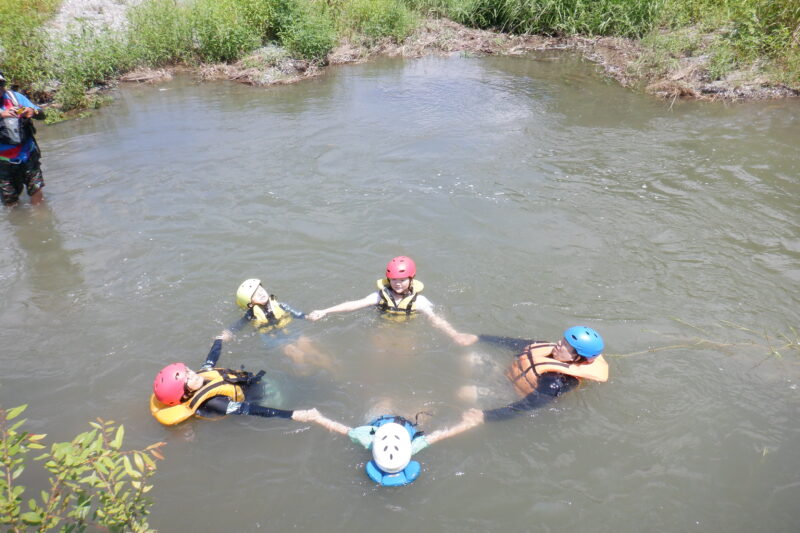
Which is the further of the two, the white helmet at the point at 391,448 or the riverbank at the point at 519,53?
the riverbank at the point at 519,53

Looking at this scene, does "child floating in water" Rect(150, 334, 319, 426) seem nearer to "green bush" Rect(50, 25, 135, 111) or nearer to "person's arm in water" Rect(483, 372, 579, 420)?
"person's arm in water" Rect(483, 372, 579, 420)

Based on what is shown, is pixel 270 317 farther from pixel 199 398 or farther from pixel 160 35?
pixel 160 35

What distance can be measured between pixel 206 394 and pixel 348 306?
2.01m

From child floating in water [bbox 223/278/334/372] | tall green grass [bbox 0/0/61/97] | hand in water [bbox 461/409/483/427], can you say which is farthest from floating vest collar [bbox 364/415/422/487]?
tall green grass [bbox 0/0/61/97]

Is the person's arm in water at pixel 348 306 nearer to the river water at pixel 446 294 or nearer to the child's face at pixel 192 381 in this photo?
the river water at pixel 446 294

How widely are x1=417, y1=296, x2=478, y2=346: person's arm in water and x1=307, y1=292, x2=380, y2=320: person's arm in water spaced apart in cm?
54

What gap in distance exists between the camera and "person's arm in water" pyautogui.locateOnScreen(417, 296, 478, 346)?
227 inches

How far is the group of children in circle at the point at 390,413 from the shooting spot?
13.7 ft

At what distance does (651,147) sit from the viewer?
1017cm

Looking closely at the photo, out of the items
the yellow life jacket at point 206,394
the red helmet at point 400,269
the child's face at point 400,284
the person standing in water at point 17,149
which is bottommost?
the yellow life jacket at point 206,394

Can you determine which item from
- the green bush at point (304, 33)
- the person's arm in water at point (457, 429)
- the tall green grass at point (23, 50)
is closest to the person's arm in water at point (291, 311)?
the person's arm in water at point (457, 429)

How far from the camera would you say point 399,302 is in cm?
602

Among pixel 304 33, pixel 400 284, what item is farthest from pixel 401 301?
pixel 304 33

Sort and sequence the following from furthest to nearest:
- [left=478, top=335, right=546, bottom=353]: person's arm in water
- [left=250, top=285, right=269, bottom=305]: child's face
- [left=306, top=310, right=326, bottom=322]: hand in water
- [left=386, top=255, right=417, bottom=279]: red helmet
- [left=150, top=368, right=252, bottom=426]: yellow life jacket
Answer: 1. [left=306, top=310, right=326, bottom=322]: hand in water
2. [left=250, top=285, right=269, bottom=305]: child's face
3. [left=386, top=255, right=417, bottom=279]: red helmet
4. [left=478, top=335, right=546, bottom=353]: person's arm in water
5. [left=150, top=368, right=252, bottom=426]: yellow life jacket
